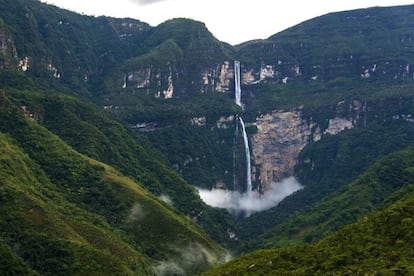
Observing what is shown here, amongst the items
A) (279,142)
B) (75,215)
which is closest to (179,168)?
(279,142)

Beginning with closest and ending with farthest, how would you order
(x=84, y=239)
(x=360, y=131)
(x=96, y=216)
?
(x=84, y=239) < (x=96, y=216) < (x=360, y=131)

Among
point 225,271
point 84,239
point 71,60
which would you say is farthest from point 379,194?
point 71,60

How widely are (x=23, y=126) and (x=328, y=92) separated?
105064 mm

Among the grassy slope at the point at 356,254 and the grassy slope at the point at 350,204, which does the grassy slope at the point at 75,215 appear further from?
the grassy slope at the point at 356,254

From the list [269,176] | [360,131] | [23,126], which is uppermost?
[23,126]

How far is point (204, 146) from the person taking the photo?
18300 centimetres

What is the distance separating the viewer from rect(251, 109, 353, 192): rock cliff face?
→ 187 m

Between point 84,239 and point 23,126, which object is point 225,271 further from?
point 23,126

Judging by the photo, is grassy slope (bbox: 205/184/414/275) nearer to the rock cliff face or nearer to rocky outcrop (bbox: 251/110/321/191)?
rocky outcrop (bbox: 251/110/321/191)

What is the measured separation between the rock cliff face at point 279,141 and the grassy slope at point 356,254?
436ft

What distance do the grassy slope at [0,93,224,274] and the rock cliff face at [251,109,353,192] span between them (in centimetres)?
8031

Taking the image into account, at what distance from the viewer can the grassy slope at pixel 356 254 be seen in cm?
4478

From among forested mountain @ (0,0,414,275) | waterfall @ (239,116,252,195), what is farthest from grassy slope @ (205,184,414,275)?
waterfall @ (239,116,252,195)

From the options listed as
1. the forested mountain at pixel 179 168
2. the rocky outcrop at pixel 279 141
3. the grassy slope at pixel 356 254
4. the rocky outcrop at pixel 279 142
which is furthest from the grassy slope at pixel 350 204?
the rocky outcrop at pixel 279 142
